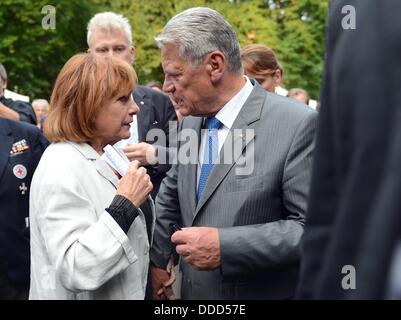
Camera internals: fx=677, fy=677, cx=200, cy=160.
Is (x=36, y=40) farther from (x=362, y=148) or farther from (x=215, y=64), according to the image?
(x=362, y=148)

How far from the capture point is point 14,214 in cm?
443

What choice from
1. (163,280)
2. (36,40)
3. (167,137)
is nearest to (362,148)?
(163,280)

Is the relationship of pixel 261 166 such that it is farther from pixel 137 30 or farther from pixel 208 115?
pixel 137 30

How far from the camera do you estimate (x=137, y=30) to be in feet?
82.9

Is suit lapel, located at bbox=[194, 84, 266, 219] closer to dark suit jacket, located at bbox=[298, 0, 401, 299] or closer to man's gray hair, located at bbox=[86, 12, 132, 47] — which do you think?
dark suit jacket, located at bbox=[298, 0, 401, 299]

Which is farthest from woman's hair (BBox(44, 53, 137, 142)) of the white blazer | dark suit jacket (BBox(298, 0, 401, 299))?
dark suit jacket (BBox(298, 0, 401, 299))

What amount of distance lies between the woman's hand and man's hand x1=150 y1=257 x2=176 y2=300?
77cm

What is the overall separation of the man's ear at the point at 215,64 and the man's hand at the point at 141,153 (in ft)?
3.08

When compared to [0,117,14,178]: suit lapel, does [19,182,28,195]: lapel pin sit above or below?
below

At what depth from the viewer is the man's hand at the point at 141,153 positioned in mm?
3971

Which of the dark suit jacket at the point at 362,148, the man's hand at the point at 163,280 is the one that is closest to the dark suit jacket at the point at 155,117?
the man's hand at the point at 163,280

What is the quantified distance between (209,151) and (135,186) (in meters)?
0.44

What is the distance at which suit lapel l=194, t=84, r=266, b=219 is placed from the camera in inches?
120

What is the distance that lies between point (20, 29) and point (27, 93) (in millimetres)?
2452
